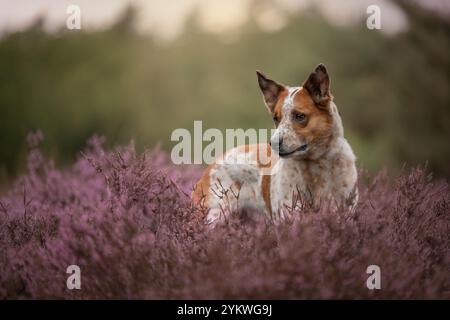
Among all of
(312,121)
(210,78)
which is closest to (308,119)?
(312,121)

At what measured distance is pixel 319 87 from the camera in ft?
18.6

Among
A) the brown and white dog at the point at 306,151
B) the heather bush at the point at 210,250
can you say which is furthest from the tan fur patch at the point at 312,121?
the heather bush at the point at 210,250

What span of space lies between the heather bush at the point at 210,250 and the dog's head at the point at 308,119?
25.3 inches

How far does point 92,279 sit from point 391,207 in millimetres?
2606

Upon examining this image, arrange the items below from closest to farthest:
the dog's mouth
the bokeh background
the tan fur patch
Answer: the dog's mouth, the tan fur patch, the bokeh background

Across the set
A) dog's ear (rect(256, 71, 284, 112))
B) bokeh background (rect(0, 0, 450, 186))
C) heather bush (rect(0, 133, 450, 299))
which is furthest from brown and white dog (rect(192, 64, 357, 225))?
bokeh background (rect(0, 0, 450, 186))

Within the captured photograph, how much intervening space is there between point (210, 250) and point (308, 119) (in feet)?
5.53

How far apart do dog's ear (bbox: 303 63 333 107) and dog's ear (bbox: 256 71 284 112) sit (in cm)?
33

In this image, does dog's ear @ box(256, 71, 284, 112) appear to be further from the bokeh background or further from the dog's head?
the bokeh background

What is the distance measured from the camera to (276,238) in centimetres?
477

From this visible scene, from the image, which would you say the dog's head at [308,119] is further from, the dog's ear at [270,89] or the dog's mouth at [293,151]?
the dog's ear at [270,89]

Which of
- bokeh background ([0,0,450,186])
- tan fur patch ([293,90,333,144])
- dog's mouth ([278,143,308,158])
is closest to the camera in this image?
dog's mouth ([278,143,308,158])

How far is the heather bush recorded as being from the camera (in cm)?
426

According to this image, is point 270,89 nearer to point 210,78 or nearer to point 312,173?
point 312,173
